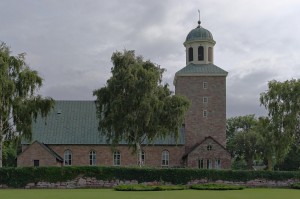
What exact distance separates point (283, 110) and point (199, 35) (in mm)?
14456

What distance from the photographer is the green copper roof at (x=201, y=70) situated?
58.8 meters

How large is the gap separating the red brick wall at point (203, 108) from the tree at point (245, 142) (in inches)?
838

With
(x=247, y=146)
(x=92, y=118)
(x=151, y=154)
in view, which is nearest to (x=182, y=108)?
(x=151, y=154)

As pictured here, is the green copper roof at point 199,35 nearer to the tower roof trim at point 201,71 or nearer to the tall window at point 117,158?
the tower roof trim at point 201,71

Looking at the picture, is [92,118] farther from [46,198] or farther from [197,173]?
[46,198]

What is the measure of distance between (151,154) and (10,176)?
2258 centimetres

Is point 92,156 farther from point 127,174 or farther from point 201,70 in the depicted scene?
point 127,174

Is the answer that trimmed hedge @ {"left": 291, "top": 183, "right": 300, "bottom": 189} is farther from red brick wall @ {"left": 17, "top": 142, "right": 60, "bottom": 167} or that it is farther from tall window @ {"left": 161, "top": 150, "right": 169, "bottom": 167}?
red brick wall @ {"left": 17, "top": 142, "right": 60, "bottom": 167}

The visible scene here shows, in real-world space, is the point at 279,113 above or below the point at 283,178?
above

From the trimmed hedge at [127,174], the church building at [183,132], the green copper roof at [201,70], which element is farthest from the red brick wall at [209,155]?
the trimmed hedge at [127,174]

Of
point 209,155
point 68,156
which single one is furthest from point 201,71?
point 68,156

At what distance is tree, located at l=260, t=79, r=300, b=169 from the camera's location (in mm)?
50656

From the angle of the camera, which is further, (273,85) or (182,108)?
(273,85)

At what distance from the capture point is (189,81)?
5909 centimetres
